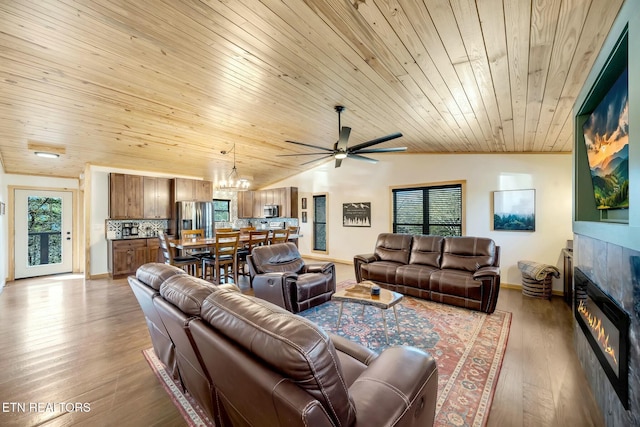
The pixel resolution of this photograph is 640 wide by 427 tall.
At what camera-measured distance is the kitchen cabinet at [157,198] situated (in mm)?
6070

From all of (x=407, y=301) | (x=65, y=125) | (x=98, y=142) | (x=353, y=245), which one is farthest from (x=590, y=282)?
(x=98, y=142)

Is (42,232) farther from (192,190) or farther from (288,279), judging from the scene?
(288,279)

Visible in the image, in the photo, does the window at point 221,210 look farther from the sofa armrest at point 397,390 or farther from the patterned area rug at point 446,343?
the sofa armrest at point 397,390

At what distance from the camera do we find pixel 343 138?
334cm

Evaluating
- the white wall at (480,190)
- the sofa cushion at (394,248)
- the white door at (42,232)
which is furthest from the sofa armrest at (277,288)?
the white door at (42,232)

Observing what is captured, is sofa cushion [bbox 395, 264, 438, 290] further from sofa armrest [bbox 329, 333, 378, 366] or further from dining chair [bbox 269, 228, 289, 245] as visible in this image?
sofa armrest [bbox 329, 333, 378, 366]

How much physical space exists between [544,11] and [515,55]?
43cm

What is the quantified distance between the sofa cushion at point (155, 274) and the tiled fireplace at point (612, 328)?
2.58m

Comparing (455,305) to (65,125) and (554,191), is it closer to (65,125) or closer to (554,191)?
(554,191)

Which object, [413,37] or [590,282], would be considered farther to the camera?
[590,282]

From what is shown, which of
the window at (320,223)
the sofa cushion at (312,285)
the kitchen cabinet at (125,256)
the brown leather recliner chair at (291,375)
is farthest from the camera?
the window at (320,223)

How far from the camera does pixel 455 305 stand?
12.1 feet

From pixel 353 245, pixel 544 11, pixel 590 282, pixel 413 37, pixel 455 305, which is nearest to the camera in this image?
pixel 544 11

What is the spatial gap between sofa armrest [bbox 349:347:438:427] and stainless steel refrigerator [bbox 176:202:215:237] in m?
5.93
